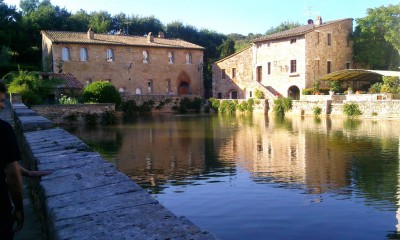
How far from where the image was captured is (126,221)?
2477 millimetres

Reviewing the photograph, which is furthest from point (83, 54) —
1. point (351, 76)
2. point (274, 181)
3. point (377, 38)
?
point (274, 181)

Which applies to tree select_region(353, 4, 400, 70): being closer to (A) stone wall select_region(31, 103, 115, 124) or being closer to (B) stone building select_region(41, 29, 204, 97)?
(B) stone building select_region(41, 29, 204, 97)

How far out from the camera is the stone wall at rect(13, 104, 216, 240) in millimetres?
2316

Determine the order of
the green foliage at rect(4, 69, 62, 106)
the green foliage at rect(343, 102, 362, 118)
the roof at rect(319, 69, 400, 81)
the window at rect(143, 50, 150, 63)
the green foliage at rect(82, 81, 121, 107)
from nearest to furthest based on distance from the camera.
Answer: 1. the green foliage at rect(4, 69, 62, 106)
2. the green foliage at rect(82, 81, 121, 107)
3. the green foliage at rect(343, 102, 362, 118)
4. the roof at rect(319, 69, 400, 81)
5. the window at rect(143, 50, 150, 63)

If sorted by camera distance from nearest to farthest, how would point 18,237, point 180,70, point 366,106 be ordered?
point 18,237
point 366,106
point 180,70

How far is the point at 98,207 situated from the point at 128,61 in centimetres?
4015

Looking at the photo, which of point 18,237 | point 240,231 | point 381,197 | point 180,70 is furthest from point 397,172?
point 180,70

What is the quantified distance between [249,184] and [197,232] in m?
7.34

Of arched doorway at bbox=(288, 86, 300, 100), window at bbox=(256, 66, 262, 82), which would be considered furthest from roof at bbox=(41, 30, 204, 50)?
arched doorway at bbox=(288, 86, 300, 100)

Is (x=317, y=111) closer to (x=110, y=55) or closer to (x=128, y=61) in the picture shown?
(x=128, y=61)

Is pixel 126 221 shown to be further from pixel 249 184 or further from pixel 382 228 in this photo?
pixel 249 184

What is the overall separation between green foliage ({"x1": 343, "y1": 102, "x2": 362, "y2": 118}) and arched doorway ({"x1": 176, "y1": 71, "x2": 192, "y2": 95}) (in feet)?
67.0

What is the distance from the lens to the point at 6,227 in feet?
8.68

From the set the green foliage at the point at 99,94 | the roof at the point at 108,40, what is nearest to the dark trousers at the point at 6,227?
the green foliage at the point at 99,94
